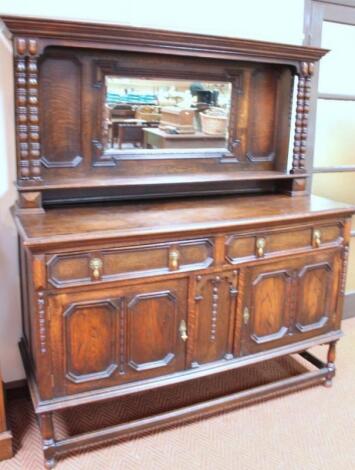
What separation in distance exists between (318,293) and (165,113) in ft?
3.59

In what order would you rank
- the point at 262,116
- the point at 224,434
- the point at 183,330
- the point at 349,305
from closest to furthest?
1. the point at 183,330
2. the point at 224,434
3. the point at 262,116
4. the point at 349,305

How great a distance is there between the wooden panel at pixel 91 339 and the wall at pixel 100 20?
57 centimetres

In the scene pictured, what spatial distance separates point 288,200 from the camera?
2.36m

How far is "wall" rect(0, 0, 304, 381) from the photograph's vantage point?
199cm

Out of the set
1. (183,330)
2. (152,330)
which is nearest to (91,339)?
(152,330)

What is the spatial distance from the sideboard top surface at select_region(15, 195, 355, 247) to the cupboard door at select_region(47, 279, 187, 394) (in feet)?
0.71

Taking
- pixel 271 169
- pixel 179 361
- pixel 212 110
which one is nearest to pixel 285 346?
pixel 179 361

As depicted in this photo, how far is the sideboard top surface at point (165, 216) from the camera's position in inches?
66.4

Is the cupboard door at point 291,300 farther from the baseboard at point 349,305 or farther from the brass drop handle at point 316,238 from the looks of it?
the baseboard at point 349,305

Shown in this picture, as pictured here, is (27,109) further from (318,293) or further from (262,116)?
(318,293)

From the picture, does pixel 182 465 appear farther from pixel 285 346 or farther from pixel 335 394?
pixel 335 394

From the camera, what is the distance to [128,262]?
177 cm

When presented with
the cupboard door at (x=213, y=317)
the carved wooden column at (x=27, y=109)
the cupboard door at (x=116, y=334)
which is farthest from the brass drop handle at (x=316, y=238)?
the carved wooden column at (x=27, y=109)

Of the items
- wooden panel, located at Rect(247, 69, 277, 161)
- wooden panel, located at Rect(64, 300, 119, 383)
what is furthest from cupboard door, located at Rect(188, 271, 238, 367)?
wooden panel, located at Rect(247, 69, 277, 161)
